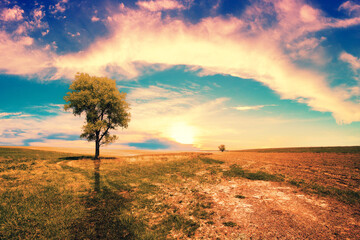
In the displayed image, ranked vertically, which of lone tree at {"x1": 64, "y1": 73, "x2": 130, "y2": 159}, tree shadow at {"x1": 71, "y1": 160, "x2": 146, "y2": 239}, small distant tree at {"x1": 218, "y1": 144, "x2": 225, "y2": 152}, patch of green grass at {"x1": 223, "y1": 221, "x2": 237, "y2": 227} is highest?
lone tree at {"x1": 64, "y1": 73, "x2": 130, "y2": 159}

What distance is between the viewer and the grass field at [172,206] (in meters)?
9.31

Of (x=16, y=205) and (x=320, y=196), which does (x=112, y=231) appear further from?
(x=320, y=196)

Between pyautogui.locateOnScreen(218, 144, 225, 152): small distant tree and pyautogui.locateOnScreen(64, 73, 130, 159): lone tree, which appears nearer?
pyautogui.locateOnScreen(64, 73, 130, 159): lone tree

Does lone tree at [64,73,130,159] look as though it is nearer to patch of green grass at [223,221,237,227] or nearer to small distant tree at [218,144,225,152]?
patch of green grass at [223,221,237,227]

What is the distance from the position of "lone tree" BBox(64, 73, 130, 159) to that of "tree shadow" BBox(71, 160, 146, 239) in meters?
21.3

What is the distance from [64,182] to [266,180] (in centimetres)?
2367

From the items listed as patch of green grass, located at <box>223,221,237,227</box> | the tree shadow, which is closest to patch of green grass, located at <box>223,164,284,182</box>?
patch of green grass, located at <box>223,221,237,227</box>

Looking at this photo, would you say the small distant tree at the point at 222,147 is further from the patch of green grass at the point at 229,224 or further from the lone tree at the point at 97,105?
the patch of green grass at the point at 229,224

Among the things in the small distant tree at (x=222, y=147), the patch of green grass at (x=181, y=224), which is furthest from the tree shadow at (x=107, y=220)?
the small distant tree at (x=222, y=147)

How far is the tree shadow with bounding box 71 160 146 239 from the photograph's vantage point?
9.52m

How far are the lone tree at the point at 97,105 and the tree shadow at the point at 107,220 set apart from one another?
70.0 feet

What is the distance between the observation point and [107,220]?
1105cm

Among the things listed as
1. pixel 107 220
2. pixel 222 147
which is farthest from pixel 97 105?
pixel 222 147

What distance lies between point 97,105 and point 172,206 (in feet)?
101
